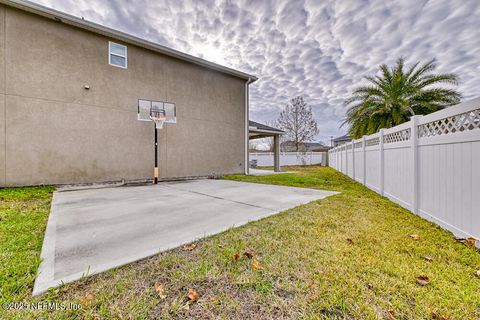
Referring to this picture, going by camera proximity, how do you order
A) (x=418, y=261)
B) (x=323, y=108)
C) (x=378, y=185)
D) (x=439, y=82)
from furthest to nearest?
1. (x=323, y=108)
2. (x=439, y=82)
3. (x=378, y=185)
4. (x=418, y=261)

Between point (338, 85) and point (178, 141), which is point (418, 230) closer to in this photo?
point (178, 141)

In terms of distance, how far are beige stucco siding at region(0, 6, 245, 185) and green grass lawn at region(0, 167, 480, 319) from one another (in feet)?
17.7

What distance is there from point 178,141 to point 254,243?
8026 mm

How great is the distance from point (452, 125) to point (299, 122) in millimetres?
24187

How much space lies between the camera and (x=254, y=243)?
95.1 inches

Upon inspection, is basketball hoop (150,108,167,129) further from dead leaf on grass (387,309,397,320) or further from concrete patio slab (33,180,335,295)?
Answer: dead leaf on grass (387,309,397,320)

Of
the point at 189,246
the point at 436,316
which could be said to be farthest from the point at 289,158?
the point at 436,316

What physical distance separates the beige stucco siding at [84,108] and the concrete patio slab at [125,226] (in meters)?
3.24

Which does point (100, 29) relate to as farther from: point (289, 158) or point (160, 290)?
point (289, 158)

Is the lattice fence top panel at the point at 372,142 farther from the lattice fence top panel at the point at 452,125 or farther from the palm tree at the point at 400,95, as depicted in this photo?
the palm tree at the point at 400,95

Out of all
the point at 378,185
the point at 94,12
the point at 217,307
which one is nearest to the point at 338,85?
the point at 378,185

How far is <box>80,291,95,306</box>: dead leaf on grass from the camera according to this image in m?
1.43

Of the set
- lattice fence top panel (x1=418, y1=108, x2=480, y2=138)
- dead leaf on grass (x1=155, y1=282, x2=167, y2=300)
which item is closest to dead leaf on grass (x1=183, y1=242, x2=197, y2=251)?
dead leaf on grass (x1=155, y1=282, x2=167, y2=300)

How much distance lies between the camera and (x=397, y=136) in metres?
4.71
